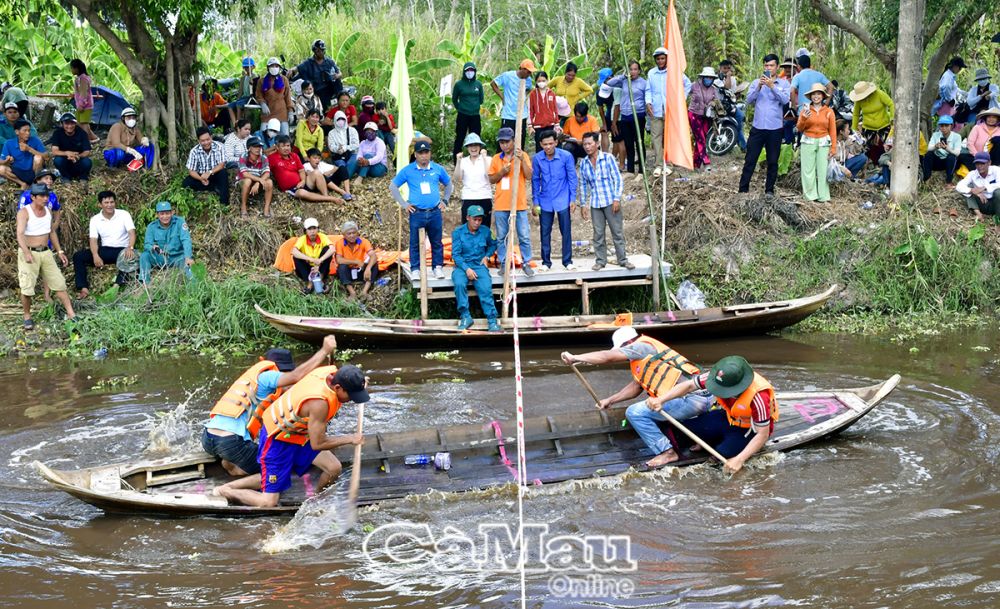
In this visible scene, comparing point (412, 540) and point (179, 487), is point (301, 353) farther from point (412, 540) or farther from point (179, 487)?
point (412, 540)

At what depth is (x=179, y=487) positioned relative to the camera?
8.21m

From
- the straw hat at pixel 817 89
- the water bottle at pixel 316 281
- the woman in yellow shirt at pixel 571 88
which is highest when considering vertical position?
the woman in yellow shirt at pixel 571 88

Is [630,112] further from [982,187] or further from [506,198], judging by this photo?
[982,187]

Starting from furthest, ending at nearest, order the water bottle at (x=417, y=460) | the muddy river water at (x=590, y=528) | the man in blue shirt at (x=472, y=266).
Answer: the man in blue shirt at (x=472, y=266), the water bottle at (x=417, y=460), the muddy river water at (x=590, y=528)

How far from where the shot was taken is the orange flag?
13625 millimetres

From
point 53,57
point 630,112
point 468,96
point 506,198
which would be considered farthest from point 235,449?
point 53,57

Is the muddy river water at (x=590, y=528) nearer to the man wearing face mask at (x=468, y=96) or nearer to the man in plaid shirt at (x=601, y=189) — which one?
the man in plaid shirt at (x=601, y=189)

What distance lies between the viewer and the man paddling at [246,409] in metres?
8.18

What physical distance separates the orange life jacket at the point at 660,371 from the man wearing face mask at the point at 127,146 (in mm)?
9788

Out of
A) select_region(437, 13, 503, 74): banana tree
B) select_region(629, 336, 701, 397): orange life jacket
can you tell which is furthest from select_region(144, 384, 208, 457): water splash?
select_region(437, 13, 503, 74): banana tree

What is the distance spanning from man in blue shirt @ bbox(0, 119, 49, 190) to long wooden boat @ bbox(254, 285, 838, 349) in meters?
4.37

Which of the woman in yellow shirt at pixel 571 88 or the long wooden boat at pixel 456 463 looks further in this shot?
the woman in yellow shirt at pixel 571 88

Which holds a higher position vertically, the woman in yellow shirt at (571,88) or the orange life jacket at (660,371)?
the woman in yellow shirt at (571,88)

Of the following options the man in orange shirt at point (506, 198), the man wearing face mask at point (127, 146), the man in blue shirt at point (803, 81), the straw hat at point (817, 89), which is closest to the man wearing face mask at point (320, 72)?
the man wearing face mask at point (127, 146)
